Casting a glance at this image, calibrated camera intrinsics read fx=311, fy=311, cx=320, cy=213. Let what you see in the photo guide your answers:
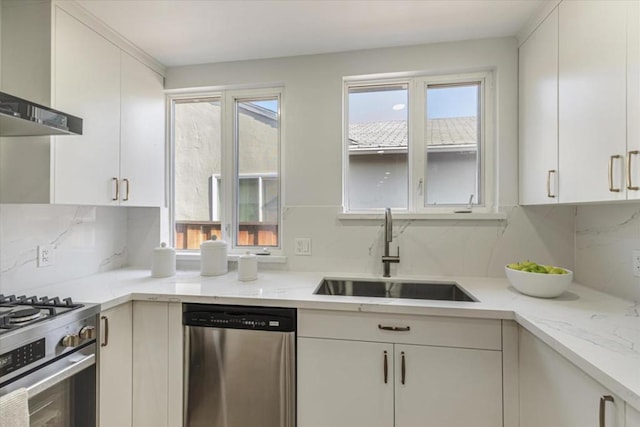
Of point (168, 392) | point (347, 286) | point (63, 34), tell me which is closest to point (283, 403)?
point (168, 392)

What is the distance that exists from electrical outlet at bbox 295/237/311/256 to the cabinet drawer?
63 cm

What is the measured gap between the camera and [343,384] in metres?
1.41

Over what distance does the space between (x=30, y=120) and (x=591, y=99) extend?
210 cm

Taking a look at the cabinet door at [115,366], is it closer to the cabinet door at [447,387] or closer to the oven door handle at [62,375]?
the oven door handle at [62,375]

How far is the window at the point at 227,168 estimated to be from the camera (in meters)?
2.20

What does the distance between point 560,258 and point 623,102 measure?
104 centimetres

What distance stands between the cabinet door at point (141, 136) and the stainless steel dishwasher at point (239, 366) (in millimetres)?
899

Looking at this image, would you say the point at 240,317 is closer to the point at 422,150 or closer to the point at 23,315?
the point at 23,315

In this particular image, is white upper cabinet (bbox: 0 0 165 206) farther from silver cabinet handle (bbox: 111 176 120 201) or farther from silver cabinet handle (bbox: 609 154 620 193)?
silver cabinet handle (bbox: 609 154 620 193)

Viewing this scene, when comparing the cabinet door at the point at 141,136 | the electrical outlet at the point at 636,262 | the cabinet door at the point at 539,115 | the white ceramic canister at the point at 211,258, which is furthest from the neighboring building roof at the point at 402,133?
the cabinet door at the point at 141,136

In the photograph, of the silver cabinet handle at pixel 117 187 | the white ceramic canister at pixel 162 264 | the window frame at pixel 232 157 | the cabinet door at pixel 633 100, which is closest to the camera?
the cabinet door at pixel 633 100

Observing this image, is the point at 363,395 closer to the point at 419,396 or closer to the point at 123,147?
the point at 419,396

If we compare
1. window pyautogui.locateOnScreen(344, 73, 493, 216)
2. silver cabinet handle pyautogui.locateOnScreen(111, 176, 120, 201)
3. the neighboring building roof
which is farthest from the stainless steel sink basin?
silver cabinet handle pyautogui.locateOnScreen(111, 176, 120, 201)

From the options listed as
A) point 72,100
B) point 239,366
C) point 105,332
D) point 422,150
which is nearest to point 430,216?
point 422,150
